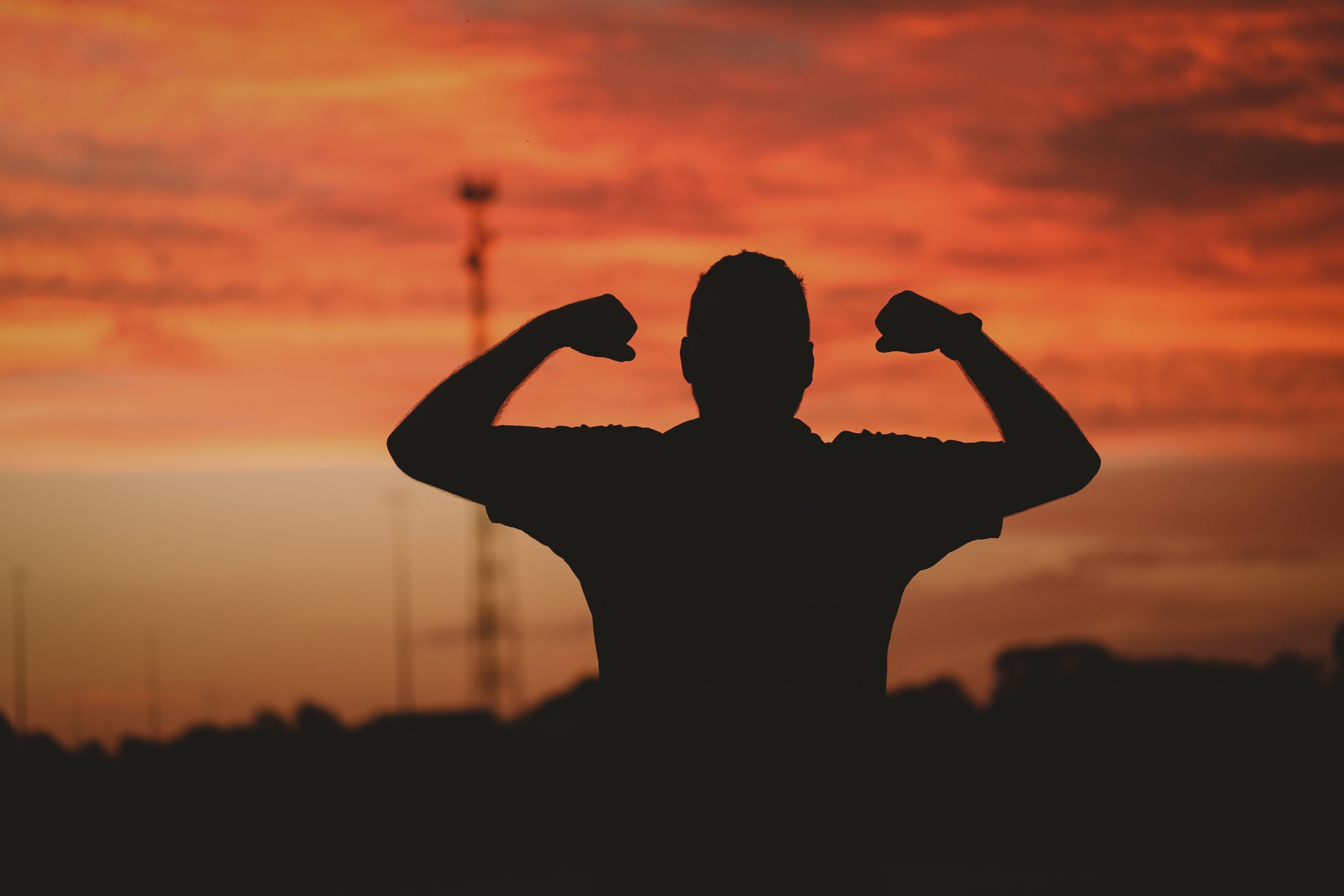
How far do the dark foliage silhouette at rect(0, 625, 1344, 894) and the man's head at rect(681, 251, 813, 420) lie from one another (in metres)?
14.3

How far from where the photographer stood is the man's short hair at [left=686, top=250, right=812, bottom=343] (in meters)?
3.32

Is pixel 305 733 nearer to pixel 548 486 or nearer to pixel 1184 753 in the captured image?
pixel 1184 753

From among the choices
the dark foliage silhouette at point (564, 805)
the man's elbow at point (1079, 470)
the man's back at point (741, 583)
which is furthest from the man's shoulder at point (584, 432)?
the dark foliage silhouette at point (564, 805)

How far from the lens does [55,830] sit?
2753cm

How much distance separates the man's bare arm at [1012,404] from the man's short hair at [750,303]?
225 mm

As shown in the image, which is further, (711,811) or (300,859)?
(300,859)

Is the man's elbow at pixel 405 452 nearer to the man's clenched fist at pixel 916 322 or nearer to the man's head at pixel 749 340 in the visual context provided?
the man's head at pixel 749 340

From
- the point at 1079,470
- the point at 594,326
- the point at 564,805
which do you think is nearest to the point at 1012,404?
the point at 1079,470

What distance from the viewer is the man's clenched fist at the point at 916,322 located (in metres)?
3.46

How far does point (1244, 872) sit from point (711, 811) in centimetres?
3370

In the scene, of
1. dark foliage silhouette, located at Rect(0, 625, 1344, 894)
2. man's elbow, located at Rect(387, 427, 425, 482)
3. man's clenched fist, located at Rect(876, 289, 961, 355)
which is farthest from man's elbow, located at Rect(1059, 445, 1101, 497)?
dark foliage silhouette, located at Rect(0, 625, 1344, 894)

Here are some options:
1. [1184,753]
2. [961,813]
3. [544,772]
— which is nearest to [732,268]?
[544,772]

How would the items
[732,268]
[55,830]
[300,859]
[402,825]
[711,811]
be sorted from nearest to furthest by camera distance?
1. [711,811]
2. [732,268]
3. [55,830]
4. [300,859]
5. [402,825]

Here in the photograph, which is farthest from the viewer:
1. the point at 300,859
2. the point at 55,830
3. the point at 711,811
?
the point at 300,859
